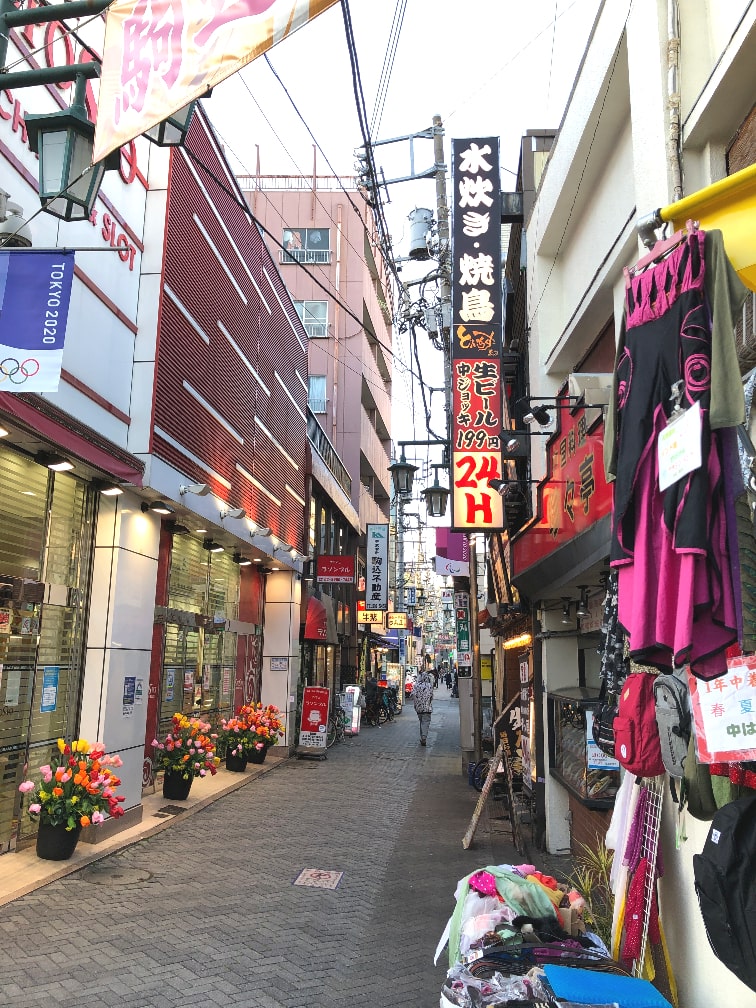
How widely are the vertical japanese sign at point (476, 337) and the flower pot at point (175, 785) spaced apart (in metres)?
5.76

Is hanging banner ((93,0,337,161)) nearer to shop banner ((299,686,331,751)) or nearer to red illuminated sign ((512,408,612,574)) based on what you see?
red illuminated sign ((512,408,612,574))

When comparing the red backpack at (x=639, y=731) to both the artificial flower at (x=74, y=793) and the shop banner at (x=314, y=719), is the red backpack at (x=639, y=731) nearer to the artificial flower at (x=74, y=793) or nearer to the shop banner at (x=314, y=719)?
the artificial flower at (x=74, y=793)

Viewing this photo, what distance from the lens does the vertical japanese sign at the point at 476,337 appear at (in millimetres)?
10523

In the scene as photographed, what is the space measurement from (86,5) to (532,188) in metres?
9.48

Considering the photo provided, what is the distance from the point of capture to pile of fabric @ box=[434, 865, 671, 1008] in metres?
3.17

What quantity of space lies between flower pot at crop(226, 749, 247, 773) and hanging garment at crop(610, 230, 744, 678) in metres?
12.5

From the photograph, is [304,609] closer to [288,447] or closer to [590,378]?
[288,447]

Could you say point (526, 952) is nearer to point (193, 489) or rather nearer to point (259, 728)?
point (193, 489)

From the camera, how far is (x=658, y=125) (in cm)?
481

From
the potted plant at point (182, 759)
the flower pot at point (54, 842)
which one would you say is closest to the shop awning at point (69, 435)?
the flower pot at point (54, 842)

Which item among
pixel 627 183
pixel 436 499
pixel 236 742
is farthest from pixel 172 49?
pixel 236 742

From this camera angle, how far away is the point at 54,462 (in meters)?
7.98

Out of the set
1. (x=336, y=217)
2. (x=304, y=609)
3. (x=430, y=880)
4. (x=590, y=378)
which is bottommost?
(x=430, y=880)

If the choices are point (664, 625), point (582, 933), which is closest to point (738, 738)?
point (664, 625)
